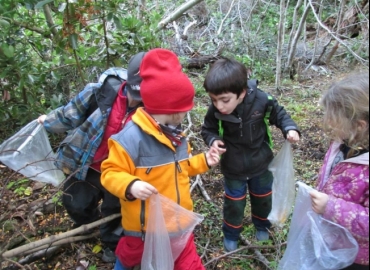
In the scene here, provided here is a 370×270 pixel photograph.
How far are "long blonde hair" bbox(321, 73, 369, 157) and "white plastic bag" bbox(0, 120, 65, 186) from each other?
1.61m

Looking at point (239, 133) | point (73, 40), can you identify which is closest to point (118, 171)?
point (239, 133)

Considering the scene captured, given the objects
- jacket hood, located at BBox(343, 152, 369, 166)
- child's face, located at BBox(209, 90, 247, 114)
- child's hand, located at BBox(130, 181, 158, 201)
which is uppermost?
jacket hood, located at BBox(343, 152, 369, 166)

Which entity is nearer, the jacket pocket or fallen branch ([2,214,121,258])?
fallen branch ([2,214,121,258])

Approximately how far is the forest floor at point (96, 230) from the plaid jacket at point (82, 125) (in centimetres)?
24

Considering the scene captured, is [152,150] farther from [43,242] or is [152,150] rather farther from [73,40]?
[73,40]

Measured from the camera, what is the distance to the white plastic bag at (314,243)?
57.1 inches

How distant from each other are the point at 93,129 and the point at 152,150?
480 millimetres

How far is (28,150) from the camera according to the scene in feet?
7.51

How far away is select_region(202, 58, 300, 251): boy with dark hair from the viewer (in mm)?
2057

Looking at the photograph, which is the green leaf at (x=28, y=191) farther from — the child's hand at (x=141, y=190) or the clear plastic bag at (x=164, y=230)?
the child's hand at (x=141, y=190)

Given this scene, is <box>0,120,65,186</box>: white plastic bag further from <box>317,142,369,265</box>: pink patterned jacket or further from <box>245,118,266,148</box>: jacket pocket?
<box>317,142,369,265</box>: pink patterned jacket

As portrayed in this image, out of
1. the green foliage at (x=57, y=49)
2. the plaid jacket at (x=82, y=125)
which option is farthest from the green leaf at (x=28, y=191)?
the plaid jacket at (x=82, y=125)

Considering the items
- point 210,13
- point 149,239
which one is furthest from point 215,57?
point 149,239

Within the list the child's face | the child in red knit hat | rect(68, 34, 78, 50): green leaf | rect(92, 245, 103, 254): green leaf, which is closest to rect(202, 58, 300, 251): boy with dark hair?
the child's face
